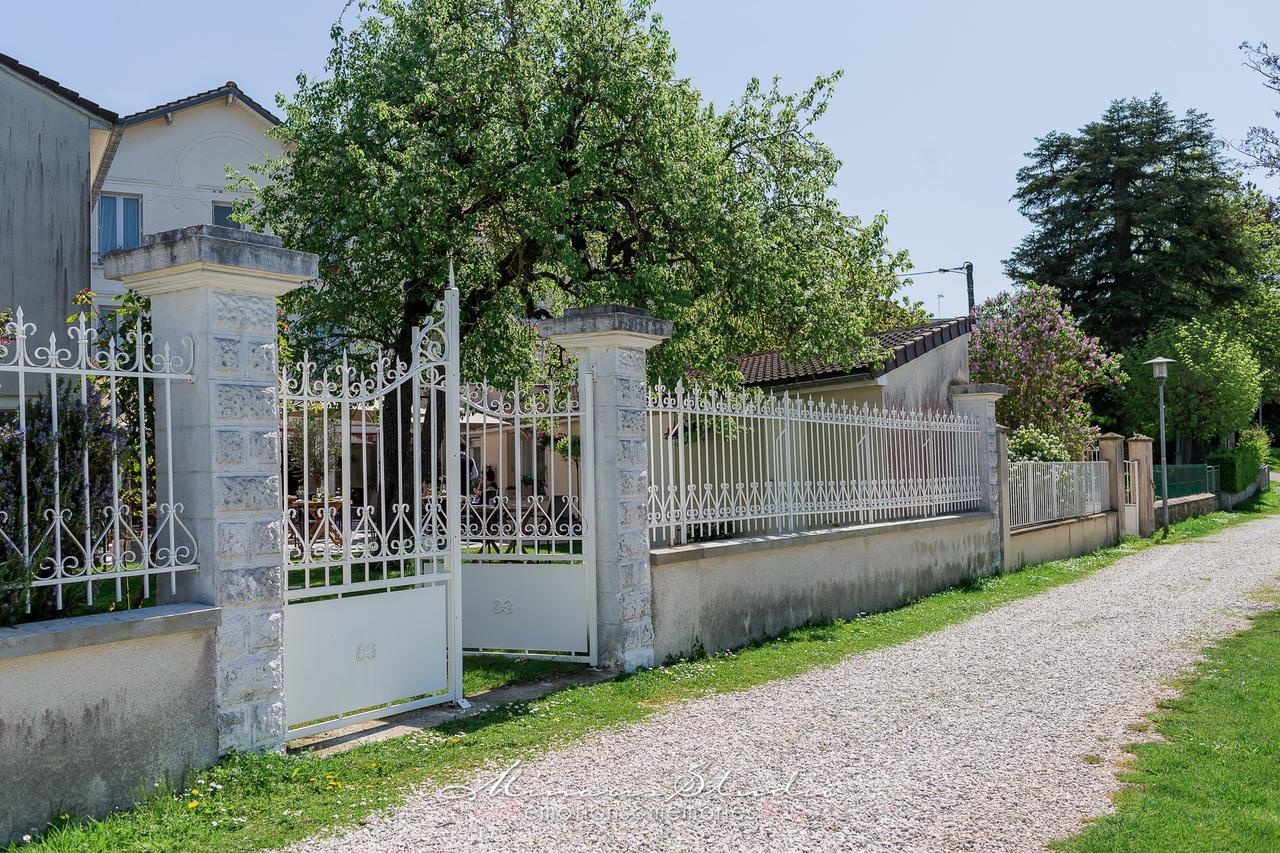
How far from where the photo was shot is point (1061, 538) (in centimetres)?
1769

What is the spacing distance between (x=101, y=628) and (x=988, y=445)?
12.9 metres

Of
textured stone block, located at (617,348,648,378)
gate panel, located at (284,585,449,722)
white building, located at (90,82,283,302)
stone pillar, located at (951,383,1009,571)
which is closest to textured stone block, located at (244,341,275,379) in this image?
gate panel, located at (284,585,449,722)

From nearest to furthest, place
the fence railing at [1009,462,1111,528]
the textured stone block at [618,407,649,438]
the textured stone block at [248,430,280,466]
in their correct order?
the textured stone block at [248,430,280,466] < the textured stone block at [618,407,649,438] < the fence railing at [1009,462,1111,528]

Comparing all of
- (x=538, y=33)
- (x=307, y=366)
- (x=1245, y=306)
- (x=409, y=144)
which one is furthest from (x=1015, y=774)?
(x=1245, y=306)

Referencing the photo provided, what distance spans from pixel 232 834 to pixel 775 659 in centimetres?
514

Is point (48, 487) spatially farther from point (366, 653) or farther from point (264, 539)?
point (366, 653)

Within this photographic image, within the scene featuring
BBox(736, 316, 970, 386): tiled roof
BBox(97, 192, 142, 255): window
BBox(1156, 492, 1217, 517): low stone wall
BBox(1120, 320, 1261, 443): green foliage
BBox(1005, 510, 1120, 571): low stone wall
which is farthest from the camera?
BBox(1120, 320, 1261, 443): green foliage

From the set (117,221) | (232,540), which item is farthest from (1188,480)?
(232,540)

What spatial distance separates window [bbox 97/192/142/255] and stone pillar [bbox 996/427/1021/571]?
1715cm

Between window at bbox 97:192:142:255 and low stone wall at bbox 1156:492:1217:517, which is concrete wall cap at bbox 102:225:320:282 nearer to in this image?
window at bbox 97:192:142:255

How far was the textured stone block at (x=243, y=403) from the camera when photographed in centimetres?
546

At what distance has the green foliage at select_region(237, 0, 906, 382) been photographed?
1230 cm

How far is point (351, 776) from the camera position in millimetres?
5465

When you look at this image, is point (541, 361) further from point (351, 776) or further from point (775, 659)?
point (351, 776)
